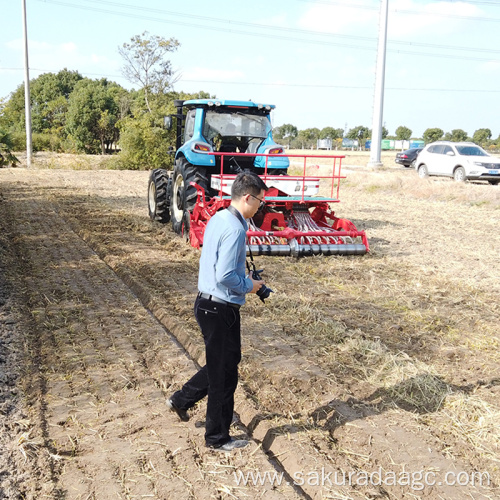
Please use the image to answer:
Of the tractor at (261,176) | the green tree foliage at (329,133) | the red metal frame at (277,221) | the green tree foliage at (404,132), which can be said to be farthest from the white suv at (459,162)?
the green tree foliage at (404,132)

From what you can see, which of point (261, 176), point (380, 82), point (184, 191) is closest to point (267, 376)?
point (261, 176)

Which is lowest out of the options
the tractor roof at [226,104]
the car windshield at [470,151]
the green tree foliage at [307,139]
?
the car windshield at [470,151]

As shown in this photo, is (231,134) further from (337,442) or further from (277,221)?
(337,442)

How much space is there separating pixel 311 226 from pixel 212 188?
5.86 feet

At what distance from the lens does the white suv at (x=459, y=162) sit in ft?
62.6

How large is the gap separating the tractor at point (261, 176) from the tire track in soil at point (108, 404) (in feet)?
7.93

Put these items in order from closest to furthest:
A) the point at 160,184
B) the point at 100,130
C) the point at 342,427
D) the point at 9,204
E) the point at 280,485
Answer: the point at 280,485 → the point at 342,427 → the point at 160,184 → the point at 9,204 → the point at 100,130

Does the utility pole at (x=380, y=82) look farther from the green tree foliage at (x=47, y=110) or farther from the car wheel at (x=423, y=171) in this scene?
the green tree foliage at (x=47, y=110)

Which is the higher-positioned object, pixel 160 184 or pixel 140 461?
pixel 160 184

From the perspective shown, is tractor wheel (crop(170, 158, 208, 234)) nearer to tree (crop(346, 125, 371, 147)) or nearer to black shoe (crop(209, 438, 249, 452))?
black shoe (crop(209, 438, 249, 452))

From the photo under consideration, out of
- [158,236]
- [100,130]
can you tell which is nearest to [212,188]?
[158,236]

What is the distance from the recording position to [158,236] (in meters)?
9.98

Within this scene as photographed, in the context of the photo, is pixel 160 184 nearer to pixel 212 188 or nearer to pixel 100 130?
pixel 212 188

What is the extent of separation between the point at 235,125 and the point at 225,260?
7.12 meters
